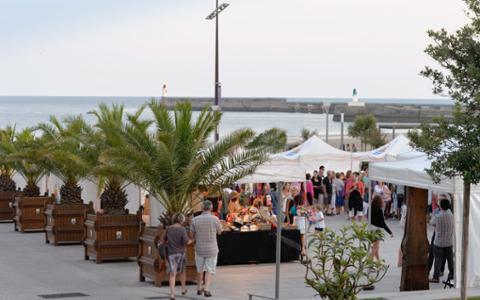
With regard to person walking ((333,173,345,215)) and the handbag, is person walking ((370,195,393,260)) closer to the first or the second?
the handbag

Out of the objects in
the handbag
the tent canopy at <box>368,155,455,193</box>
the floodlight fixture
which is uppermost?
the floodlight fixture

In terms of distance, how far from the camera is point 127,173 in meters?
19.7

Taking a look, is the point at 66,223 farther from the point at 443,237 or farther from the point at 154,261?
the point at 443,237

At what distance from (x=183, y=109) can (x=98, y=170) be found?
2410 mm

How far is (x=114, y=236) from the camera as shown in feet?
73.5

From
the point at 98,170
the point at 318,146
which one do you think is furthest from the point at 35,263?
the point at 318,146

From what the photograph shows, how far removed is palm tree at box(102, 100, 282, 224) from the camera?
19.2m

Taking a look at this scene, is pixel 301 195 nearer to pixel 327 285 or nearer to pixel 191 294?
pixel 191 294

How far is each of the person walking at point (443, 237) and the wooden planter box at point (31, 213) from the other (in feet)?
49.0

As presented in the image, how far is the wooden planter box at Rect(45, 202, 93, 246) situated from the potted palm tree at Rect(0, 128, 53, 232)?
200cm

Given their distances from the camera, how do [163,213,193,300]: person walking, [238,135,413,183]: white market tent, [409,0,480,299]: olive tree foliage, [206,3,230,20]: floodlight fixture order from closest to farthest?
[409,0,480,299]: olive tree foliage → [163,213,193,300]: person walking → [238,135,413,183]: white market tent → [206,3,230,20]: floodlight fixture

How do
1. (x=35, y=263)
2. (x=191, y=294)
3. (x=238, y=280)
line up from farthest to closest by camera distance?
(x=35, y=263), (x=238, y=280), (x=191, y=294)

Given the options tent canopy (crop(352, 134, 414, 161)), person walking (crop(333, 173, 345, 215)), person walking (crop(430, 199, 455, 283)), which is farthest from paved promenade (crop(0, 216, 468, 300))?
person walking (crop(333, 173, 345, 215))

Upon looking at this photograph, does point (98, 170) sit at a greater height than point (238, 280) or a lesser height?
greater
